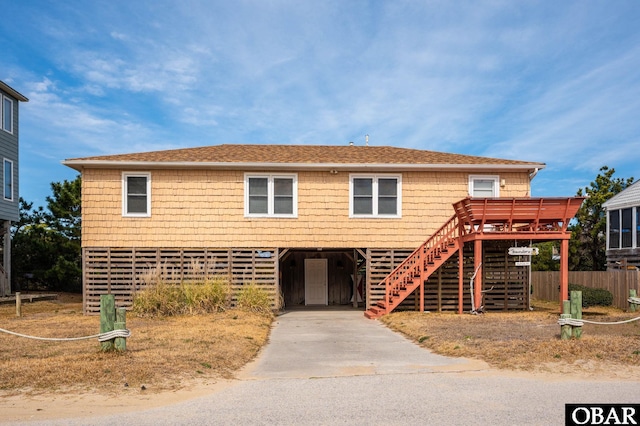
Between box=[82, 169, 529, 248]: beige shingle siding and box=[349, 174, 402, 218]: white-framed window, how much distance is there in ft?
0.77

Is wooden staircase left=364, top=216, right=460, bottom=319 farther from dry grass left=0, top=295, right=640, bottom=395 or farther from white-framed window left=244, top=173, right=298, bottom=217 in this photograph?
white-framed window left=244, top=173, right=298, bottom=217

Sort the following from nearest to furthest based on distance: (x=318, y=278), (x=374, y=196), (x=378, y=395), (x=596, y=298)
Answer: (x=378, y=395), (x=374, y=196), (x=596, y=298), (x=318, y=278)

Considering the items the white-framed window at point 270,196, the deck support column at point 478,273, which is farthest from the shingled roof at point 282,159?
the deck support column at point 478,273

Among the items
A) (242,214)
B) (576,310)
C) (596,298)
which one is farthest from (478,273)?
(242,214)

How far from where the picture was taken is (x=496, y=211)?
15.9 meters

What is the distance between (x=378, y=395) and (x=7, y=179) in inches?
947

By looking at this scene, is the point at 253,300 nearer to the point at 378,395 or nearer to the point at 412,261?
the point at 412,261

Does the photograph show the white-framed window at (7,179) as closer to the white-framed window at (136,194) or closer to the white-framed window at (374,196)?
the white-framed window at (136,194)

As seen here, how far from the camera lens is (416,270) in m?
17.3

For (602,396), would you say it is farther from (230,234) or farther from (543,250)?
(543,250)

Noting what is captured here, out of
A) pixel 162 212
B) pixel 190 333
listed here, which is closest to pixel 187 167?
pixel 162 212

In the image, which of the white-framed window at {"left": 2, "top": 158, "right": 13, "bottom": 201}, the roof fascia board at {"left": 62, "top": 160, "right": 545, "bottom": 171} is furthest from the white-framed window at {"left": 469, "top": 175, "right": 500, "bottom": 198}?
the white-framed window at {"left": 2, "top": 158, "right": 13, "bottom": 201}

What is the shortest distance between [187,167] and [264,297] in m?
4.80

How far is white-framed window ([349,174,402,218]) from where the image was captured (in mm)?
18672
